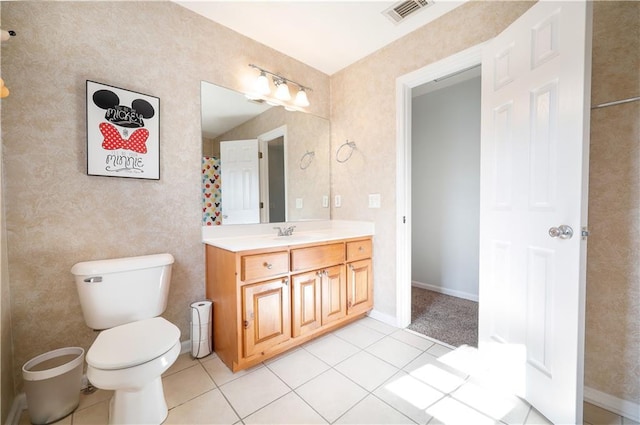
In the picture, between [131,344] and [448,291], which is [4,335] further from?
[448,291]

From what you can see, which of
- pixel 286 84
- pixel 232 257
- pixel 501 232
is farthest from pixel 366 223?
pixel 286 84

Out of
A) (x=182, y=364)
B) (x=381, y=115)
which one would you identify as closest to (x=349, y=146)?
(x=381, y=115)

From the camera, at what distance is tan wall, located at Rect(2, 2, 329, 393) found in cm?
134

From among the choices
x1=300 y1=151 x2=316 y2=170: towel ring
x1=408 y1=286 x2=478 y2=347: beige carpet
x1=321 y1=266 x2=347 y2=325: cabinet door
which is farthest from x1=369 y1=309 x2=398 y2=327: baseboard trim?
x1=300 y1=151 x2=316 y2=170: towel ring

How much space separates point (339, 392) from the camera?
148cm

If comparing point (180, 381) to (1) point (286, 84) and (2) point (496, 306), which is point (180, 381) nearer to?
(2) point (496, 306)

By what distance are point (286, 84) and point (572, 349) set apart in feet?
8.53

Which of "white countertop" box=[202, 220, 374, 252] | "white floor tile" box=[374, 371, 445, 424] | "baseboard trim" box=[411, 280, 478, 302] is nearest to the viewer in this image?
"white floor tile" box=[374, 371, 445, 424]

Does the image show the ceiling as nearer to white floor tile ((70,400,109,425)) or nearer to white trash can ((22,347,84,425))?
white trash can ((22,347,84,425))

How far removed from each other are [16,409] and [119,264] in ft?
2.72

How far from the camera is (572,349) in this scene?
3.67ft

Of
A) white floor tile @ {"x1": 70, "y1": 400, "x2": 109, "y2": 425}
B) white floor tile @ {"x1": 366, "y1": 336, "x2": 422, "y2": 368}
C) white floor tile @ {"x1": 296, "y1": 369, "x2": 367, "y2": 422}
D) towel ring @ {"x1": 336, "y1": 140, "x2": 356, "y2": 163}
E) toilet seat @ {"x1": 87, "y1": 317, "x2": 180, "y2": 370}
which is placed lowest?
white floor tile @ {"x1": 366, "y1": 336, "x2": 422, "y2": 368}

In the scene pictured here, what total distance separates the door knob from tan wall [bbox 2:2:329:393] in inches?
82.2

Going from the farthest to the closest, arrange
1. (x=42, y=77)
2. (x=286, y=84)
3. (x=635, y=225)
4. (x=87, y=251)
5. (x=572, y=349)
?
(x=286, y=84) < (x=87, y=251) < (x=42, y=77) < (x=635, y=225) < (x=572, y=349)
